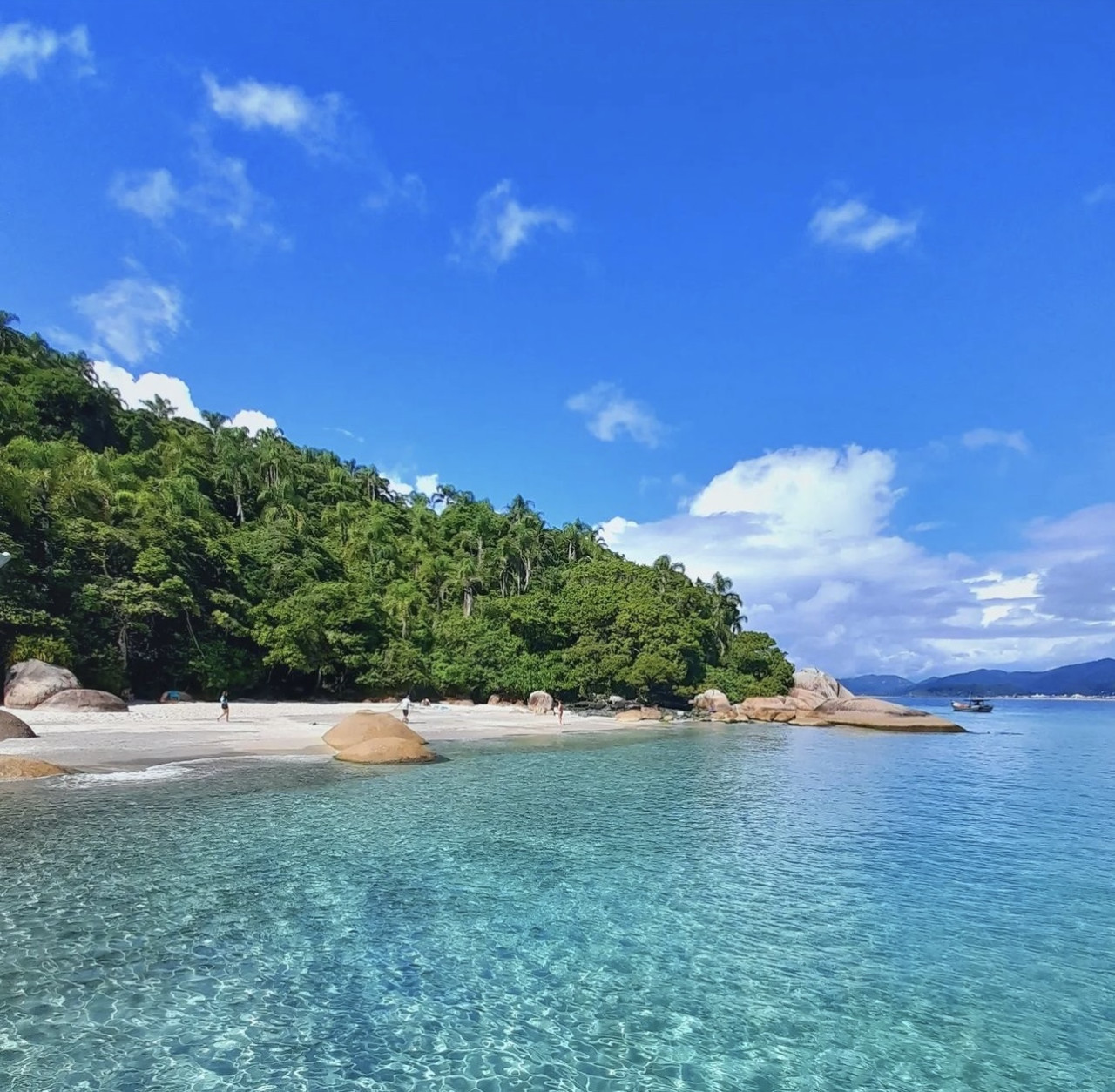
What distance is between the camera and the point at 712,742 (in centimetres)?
4069

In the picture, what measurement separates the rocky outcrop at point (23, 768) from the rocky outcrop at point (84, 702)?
16055 millimetres

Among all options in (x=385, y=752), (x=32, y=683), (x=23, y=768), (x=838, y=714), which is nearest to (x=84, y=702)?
(x=32, y=683)

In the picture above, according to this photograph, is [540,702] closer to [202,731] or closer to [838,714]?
[838,714]

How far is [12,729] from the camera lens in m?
25.7

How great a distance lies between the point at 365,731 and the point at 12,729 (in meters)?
12.4

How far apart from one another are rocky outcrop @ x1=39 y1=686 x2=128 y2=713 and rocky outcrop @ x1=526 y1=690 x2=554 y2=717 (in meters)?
31.8

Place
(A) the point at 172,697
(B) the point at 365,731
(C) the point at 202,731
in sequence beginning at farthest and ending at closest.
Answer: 1. (A) the point at 172,697
2. (C) the point at 202,731
3. (B) the point at 365,731

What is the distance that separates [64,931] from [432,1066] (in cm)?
607

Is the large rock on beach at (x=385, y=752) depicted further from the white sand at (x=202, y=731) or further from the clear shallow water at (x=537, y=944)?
the clear shallow water at (x=537, y=944)

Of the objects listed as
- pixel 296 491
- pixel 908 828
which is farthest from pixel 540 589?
pixel 908 828

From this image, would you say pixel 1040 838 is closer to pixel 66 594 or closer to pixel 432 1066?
pixel 432 1066

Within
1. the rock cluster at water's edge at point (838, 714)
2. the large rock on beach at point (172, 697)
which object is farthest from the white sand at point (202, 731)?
the rock cluster at water's edge at point (838, 714)

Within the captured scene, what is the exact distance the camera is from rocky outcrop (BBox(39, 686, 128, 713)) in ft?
110

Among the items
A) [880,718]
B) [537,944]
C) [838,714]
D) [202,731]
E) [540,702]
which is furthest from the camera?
[838,714]
